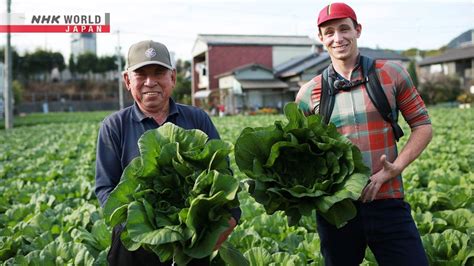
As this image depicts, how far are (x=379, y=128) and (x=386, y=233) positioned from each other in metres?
0.54

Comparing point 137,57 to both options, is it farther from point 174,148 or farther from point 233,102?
point 233,102

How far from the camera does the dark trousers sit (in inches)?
92.0

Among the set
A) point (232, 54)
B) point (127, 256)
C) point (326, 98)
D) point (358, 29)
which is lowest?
point (127, 256)

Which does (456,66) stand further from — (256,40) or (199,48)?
(199,48)

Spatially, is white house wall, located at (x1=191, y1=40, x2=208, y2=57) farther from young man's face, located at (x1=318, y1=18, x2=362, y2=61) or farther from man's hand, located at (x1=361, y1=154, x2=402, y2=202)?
man's hand, located at (x1=361, y1=154, x2=402, y2=202)

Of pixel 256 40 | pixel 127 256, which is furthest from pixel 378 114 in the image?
pixel 256 40

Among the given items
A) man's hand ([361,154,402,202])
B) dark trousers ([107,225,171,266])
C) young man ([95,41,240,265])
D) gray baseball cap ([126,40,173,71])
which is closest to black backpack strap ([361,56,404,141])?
man's hand ([361,154,402,202])

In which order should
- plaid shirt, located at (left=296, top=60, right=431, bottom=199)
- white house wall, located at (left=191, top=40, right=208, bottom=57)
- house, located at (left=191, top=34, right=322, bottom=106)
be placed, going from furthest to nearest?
white house wall, located at (left=191, top=40, right=208, bottom=57) → house, located at (left=191, top=34, right=322, bottom=106) → plaid shirt, located at (left=296, top=60, right=431, bottom=199)

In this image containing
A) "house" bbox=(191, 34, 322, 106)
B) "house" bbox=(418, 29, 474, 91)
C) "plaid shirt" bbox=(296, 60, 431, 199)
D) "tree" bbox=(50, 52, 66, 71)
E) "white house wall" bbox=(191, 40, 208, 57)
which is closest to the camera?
"plaid shirt" bbox=(296, 60, 431, 199)

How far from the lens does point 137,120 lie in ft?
8.05

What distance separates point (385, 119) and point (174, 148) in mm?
1114

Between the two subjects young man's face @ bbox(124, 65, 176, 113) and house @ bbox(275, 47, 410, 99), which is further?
house @ bbox(275, 47, 410, 99)

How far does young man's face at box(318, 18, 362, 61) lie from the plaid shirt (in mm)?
110

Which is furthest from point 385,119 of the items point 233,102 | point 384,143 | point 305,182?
point 233,102
